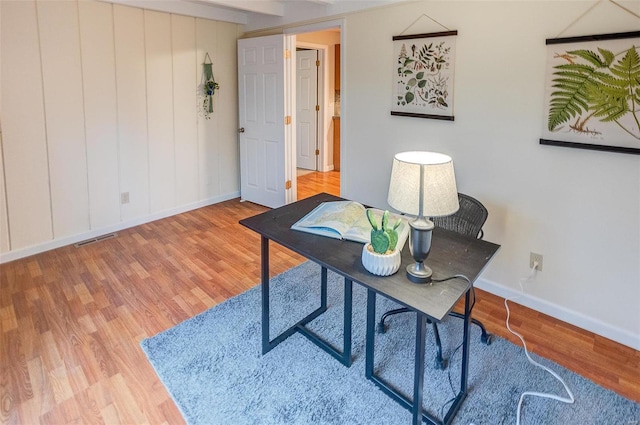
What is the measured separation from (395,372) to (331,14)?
2.98 metres

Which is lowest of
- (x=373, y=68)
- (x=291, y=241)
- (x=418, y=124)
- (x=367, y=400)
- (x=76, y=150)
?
(x=367, y=400)

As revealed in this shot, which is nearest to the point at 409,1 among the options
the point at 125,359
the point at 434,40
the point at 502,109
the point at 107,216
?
the point at 434,40

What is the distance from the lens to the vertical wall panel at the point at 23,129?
3.02 m

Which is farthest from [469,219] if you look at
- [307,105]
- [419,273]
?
[307,105]

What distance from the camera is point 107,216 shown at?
12.7 ft

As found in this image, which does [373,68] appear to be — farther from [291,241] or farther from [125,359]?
[125,359]

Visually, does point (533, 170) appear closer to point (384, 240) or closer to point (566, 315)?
point (566, 315)

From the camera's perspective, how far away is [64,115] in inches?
134

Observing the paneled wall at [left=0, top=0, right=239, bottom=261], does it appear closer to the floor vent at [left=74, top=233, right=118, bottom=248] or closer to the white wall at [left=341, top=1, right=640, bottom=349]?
the floor vent at [left=74, top=233, right=118, bottom=248]

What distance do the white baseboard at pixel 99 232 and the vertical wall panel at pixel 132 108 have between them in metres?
0.08

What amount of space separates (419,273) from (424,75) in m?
1.91

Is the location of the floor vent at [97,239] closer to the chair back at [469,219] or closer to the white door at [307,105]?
the chair back at [469,219]

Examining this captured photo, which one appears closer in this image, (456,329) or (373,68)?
(456,329)

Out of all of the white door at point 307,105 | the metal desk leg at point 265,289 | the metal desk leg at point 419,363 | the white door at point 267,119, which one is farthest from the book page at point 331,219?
the white door at point 307,105
